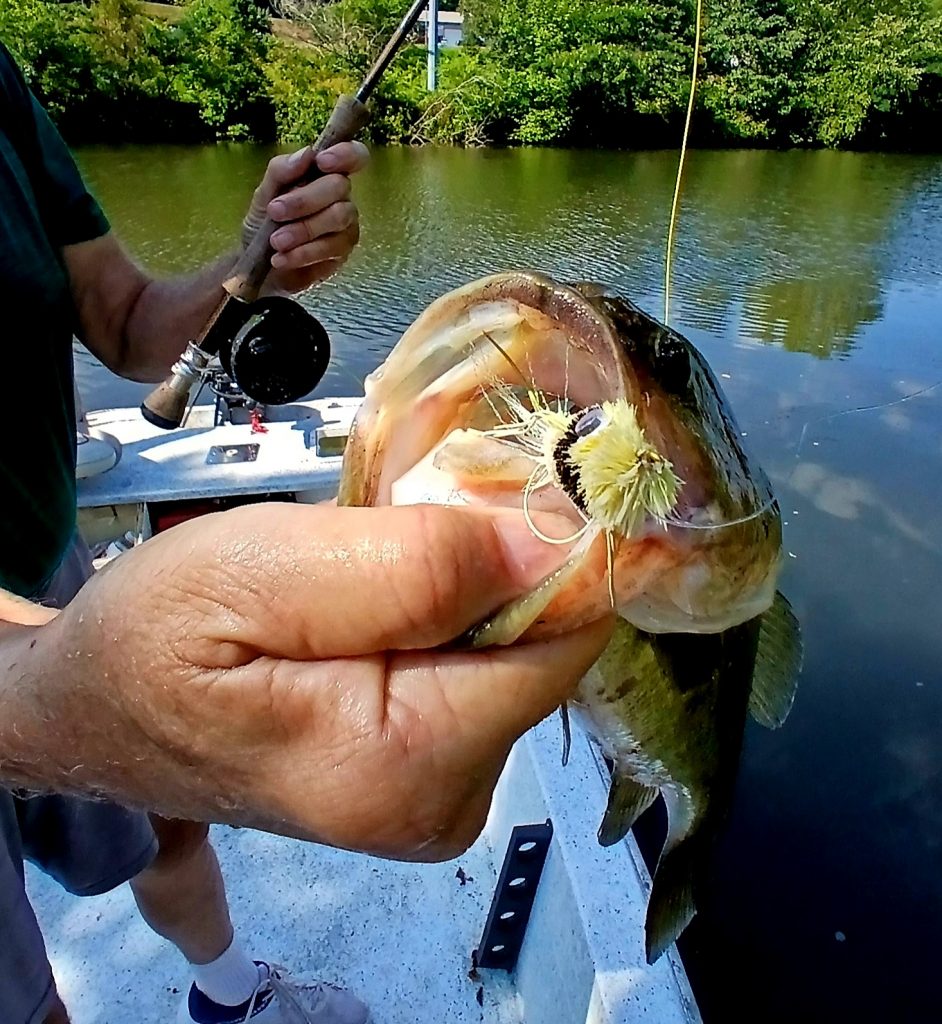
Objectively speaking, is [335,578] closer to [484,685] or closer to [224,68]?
[484,685]

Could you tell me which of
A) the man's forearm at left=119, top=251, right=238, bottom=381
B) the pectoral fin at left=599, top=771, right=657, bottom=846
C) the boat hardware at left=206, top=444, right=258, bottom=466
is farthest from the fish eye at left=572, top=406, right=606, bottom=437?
the boat hardware at left=206, top=444, right=258, bottom=466

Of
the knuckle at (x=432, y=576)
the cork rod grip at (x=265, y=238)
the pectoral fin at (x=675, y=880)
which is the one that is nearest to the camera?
the knuckle at (x=432, y=576)

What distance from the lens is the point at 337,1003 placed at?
2.33 m

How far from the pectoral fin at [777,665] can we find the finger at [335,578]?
0.98m

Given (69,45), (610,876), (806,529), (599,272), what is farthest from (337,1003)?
(69,45)

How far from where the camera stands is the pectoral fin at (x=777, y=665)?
1622mm

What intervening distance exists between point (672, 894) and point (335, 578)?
1.43 meters

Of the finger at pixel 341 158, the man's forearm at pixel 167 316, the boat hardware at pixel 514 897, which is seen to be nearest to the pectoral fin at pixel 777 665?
the boat hardware at pixel 514 897

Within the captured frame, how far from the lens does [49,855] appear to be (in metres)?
1.93

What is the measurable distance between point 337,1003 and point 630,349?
2.09 metres

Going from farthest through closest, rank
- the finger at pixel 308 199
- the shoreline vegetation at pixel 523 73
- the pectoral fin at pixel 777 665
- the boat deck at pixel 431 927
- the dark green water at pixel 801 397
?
the shoreline vegetation at pixel 523 73
the dark green water at pixel 801 397
the finger at pixel 308 199
the boat deck at pixel 431 927
the pectoral fin at pixel 777 665

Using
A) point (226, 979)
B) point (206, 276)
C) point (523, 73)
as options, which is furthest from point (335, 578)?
point (523, 73)

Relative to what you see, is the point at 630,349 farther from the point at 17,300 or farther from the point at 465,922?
the point at 465,922

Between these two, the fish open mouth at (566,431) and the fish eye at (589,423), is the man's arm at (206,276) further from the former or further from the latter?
the fish eye at (589,423)
